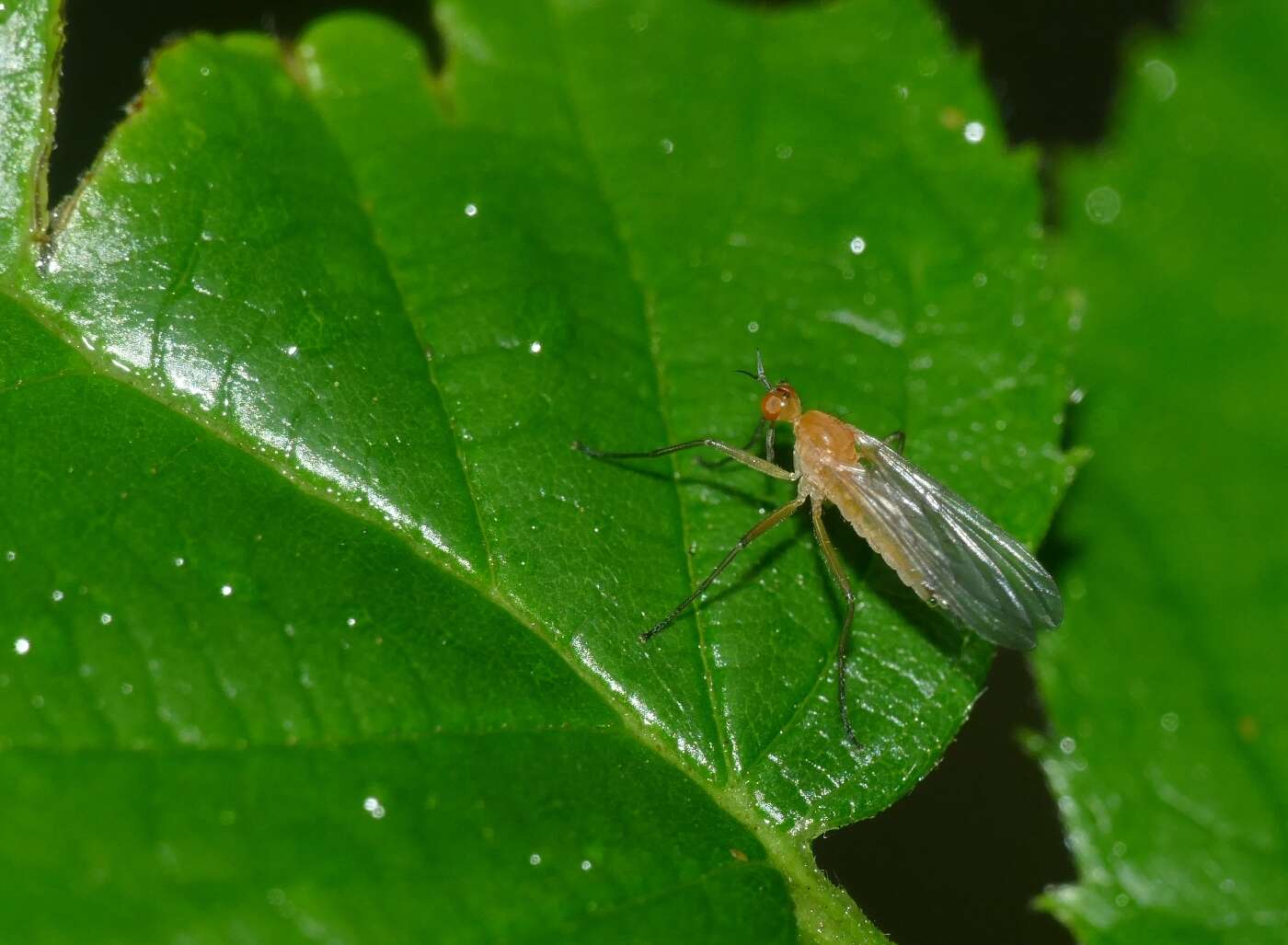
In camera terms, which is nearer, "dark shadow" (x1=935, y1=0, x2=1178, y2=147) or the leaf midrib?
the leaf midrib

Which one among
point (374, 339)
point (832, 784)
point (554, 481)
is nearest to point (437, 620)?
point (554, 481)

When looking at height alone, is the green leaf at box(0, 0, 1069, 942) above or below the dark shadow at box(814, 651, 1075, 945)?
above

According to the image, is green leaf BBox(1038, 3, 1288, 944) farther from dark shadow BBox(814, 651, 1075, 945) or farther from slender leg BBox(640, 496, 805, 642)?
slender leg BBox(640, 496, 805, 642)

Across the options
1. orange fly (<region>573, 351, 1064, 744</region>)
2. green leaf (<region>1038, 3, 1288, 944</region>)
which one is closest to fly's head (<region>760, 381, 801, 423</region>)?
orange fly (<region>573, 351, 1064, 744</region>)

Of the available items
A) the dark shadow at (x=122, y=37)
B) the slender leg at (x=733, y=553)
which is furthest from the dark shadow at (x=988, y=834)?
the dark shadow at (x=122, y=37)

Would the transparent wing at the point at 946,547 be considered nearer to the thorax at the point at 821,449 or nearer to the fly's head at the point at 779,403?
the thorax at the point at 821,449
